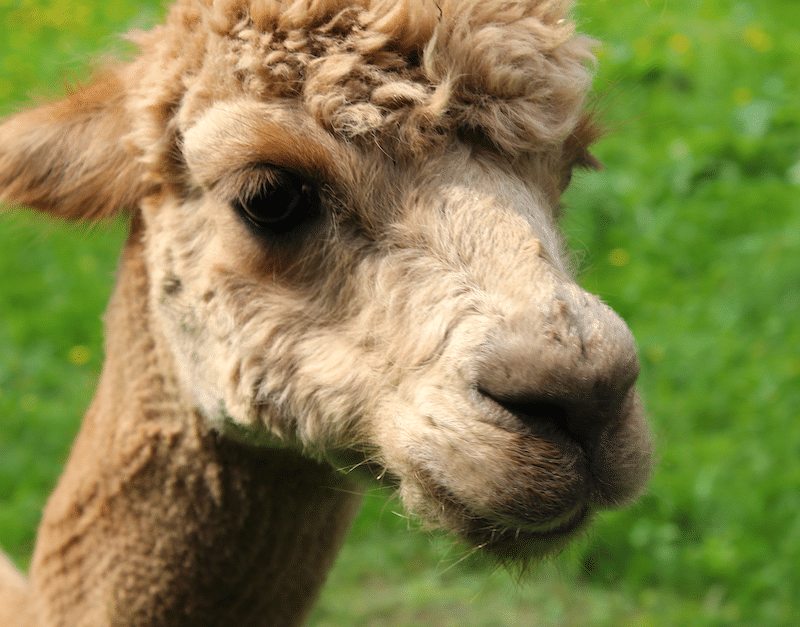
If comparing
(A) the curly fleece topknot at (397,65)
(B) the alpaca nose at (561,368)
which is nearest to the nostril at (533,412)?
(B) the alpaca nose at (561,368)

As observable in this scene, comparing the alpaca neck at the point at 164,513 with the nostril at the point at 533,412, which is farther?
the alpaca neck at the point at 164,513

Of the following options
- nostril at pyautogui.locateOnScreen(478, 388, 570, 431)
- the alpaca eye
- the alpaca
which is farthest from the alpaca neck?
nostril at pyautogui.locateOnScreen(478, 388, 570, 431)

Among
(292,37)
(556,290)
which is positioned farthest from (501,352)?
(292,37)

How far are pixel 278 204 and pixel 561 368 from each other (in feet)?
2.56

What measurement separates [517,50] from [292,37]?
19.8 inches

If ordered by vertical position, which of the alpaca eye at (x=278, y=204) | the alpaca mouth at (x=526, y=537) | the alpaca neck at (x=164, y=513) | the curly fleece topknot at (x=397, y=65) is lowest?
the alpaca neck at (x=164, y=513)

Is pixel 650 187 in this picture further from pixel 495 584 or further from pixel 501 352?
pixel 501 352

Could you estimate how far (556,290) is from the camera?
157 cm

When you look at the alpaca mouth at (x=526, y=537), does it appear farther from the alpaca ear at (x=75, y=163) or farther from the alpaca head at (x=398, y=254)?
the alpaca ear at (x=75, y=163)

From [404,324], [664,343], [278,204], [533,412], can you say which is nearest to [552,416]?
[533,412]

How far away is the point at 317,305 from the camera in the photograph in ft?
6.06

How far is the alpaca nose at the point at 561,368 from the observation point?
1.46 metres

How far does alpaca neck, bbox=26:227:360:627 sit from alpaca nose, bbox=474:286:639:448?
771mm

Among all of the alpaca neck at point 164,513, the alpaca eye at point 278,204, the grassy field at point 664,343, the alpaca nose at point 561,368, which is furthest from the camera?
the grassy field at point 664,343
